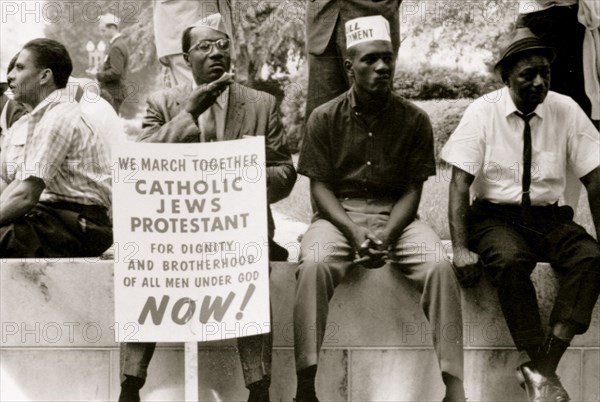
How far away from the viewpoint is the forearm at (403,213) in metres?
5.82

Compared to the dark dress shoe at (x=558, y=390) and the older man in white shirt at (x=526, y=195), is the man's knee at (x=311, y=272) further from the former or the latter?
the dark dress shoe at (x=558, y=390)

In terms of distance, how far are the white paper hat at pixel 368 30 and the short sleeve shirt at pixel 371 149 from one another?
0.31 metres

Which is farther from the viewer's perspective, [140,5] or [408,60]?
[140,5]

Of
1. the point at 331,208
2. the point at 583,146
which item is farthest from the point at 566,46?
the point at 331,208

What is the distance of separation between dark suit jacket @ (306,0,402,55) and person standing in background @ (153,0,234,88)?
2.62ft

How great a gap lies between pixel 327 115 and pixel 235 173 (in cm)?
92

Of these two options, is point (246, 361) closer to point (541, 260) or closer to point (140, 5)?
point (541, 260)

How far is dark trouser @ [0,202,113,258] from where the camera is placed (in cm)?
606

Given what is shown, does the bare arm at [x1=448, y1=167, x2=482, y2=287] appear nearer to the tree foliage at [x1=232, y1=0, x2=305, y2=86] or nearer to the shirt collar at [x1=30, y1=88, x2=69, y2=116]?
the shirt collar at [x1=30, y1=88, x2=69, y2=116]

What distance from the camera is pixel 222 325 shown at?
5.12 m

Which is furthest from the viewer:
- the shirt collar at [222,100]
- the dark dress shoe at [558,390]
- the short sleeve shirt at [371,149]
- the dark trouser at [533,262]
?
the shirt collar at [222,100]

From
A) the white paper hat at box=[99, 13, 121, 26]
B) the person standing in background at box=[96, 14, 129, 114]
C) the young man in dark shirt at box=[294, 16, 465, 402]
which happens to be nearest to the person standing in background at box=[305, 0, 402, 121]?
the young man in dark shirt at box=[294, 16, 465, 402]

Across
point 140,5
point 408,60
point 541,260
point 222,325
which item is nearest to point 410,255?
point 541,260

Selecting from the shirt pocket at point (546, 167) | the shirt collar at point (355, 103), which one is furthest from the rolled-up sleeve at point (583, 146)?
the shirt collar at point (355, 103)
